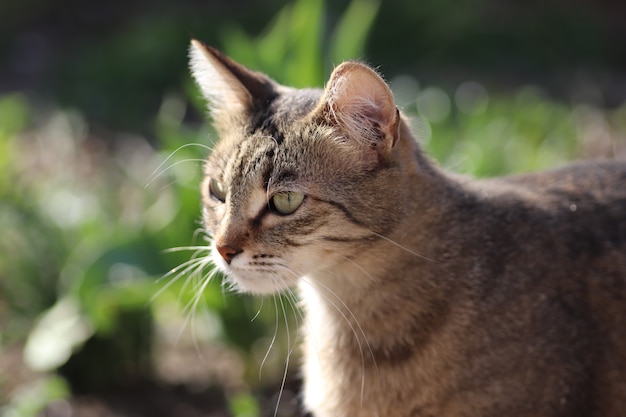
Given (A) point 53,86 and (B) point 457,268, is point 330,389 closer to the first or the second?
(B) point 457,268

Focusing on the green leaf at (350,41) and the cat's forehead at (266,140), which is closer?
the cat's forehead at (266,140)

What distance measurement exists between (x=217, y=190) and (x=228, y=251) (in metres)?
0.24

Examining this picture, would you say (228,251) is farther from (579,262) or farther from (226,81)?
(579,262)

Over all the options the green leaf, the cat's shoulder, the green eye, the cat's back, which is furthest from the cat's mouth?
the green leaf

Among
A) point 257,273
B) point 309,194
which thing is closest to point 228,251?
point 257,273

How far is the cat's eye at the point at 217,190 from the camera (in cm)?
198

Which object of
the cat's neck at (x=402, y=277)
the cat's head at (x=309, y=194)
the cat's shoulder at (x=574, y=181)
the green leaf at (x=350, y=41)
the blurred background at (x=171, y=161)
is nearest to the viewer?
the cat's head at (x=309, y=194)

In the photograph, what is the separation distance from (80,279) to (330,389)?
1018mm

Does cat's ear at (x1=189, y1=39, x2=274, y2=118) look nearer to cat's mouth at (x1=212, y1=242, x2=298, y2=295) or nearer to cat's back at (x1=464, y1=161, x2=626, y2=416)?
cat's mouth at (x1=212, y1=242, x2=298, y2=295)

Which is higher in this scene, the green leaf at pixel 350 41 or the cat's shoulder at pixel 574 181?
the green leaf at pixel 350 41

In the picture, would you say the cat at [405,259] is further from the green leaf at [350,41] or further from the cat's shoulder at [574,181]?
the green leaf at [350,41]

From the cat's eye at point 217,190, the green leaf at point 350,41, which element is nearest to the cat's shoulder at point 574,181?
the cat's eye at point 217,190

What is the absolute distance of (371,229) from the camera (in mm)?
1881

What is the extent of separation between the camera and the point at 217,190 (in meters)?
2.02
